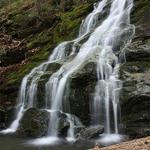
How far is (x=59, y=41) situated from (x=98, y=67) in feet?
21.4

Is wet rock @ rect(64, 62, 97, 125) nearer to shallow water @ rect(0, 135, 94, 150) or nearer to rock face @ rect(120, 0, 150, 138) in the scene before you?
rock face @ rect(120, 0, 150, 138)

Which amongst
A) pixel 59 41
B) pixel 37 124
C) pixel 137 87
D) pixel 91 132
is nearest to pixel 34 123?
pixel 37 124

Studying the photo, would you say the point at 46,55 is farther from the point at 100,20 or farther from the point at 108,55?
the point at 108,55

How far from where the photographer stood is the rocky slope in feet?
54.9

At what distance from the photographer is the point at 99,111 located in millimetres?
17484

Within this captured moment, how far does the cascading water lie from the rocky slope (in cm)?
38

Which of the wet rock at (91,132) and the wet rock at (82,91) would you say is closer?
the wet rock at (91,132)

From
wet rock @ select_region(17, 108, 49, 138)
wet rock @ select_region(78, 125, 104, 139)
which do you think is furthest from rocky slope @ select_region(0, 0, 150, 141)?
wet rock @ select_region(78, 125, 104, 139)

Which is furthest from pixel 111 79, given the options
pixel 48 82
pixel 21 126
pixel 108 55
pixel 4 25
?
pixel 4 25

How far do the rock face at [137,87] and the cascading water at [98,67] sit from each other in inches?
15.6

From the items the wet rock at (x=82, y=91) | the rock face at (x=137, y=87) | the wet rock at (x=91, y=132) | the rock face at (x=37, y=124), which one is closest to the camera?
the rock face at (x=137, y=87)

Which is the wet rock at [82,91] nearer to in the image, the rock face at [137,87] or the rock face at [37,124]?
the rock face at [37,124]

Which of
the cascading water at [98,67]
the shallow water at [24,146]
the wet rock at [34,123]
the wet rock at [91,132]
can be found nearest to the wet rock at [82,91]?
the cascading water at [98,67]

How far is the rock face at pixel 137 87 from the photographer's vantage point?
1627 cm
